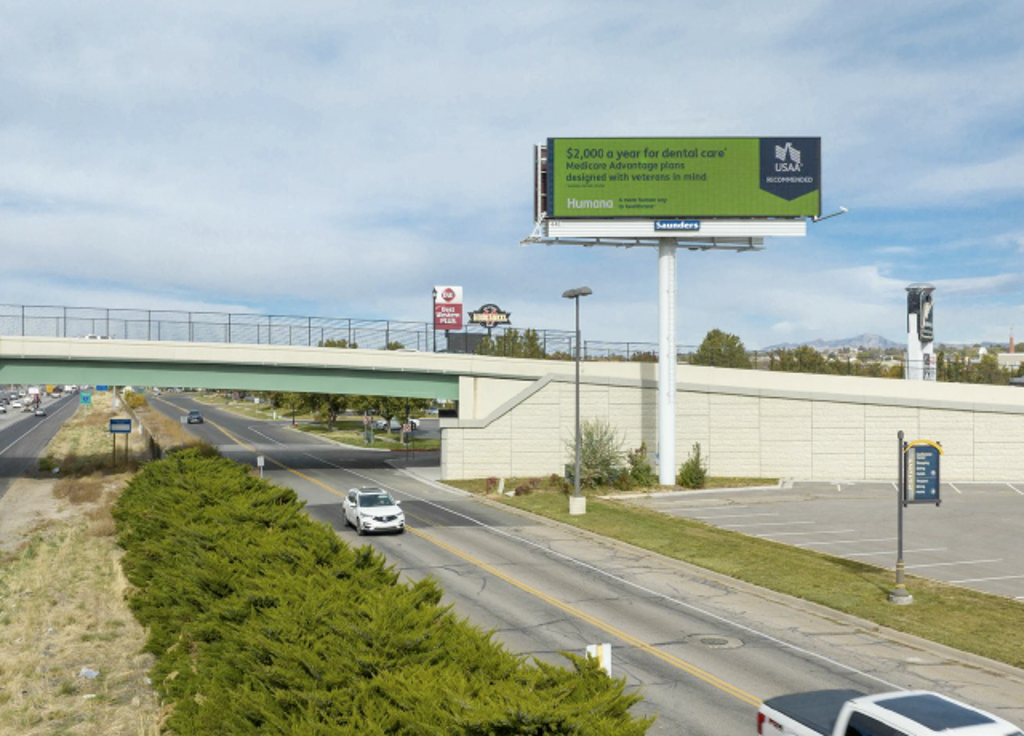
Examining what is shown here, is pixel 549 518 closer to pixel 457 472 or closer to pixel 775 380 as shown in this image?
pixel 457 472

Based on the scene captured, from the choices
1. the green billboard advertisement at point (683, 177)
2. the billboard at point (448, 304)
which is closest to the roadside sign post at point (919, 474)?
the green billboard advertisement at point (683, 177)

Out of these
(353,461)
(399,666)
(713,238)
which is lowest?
(353,461)

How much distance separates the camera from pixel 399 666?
29.5ft

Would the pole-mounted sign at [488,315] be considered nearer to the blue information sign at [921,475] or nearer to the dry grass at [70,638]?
the dry grass at [70,638]

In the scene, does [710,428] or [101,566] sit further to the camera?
[710,428]

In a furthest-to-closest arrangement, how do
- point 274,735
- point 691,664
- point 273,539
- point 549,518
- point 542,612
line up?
point 549,518 → point 542,612 → point 691,664 → point 273,539 → point 274,735

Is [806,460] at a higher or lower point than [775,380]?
lower

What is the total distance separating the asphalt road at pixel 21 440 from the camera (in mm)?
53609

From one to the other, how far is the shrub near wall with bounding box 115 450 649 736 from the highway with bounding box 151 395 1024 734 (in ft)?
4.75

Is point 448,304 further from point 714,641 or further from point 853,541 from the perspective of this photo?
point 714,641

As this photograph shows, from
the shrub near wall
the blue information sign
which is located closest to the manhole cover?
the blue information sign

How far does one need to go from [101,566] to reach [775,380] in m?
37.4

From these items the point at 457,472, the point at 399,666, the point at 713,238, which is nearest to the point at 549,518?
the point at 457,472

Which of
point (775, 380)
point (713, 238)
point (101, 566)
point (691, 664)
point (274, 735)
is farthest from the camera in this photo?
point (775, 380)
